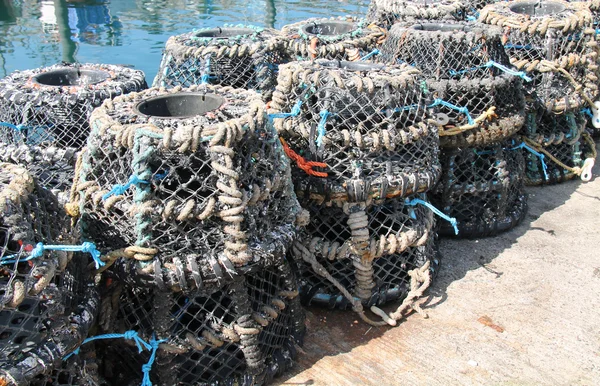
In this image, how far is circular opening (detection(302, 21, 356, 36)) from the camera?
3.91 m

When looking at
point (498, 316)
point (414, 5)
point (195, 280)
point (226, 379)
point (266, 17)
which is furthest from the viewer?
point (266, 17)

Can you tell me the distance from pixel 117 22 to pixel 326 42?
8177mm

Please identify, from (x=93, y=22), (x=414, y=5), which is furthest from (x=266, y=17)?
(x=414, y=5)

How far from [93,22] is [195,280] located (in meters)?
9.86

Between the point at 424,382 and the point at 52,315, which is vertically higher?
the point at 52,315

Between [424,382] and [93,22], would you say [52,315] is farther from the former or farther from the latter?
[93,22]

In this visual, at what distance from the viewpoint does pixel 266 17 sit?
1172 centimetres

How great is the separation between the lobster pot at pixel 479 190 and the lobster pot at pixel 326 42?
805 millimetres

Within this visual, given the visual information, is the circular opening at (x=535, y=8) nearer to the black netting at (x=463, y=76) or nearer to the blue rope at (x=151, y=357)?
the black netting at (x=463, y=76)

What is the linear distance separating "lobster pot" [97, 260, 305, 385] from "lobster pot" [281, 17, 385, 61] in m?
1.57

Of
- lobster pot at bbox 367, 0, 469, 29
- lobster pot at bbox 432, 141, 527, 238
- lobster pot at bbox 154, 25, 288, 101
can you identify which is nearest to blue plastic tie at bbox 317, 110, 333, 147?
lobster pot at bbox 154, 25, 288, 101

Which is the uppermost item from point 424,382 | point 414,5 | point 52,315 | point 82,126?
point 414,5

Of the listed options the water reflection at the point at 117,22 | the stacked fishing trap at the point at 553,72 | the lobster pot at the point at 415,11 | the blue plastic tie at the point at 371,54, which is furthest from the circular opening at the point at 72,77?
the water reflection at the point at 117,22

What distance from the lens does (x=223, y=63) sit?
3.09 metres
